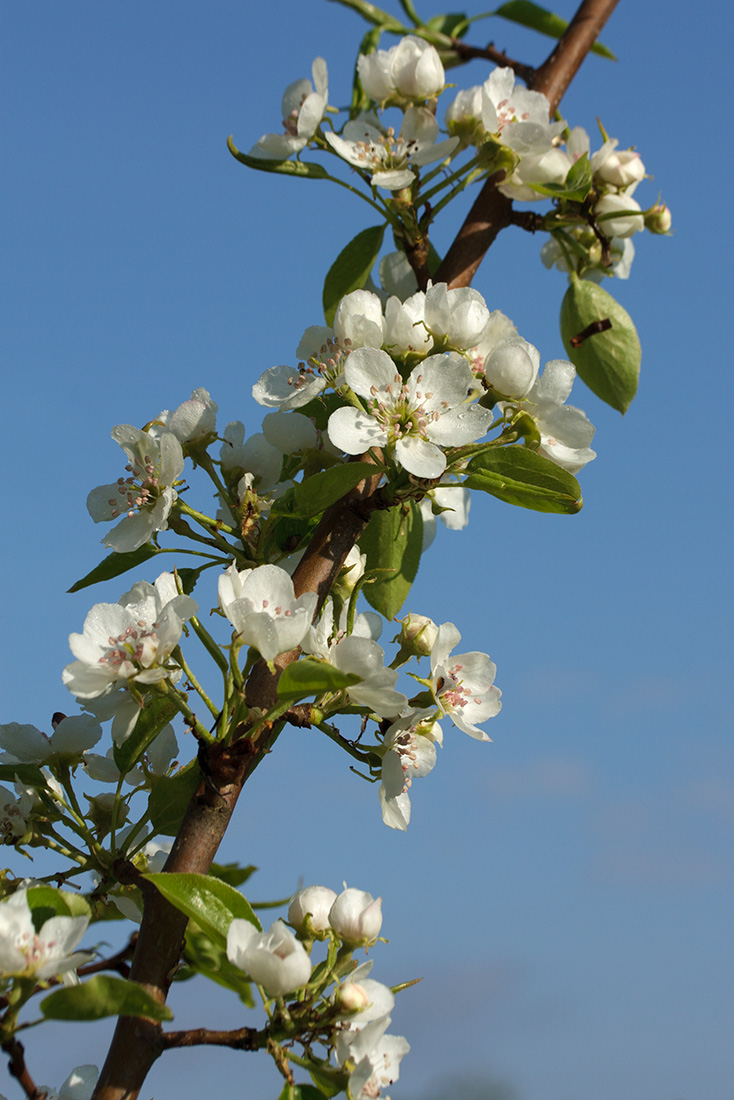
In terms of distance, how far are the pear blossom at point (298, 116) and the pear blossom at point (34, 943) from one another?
163cm

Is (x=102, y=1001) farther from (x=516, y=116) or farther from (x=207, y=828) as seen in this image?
(x=516, y=116)

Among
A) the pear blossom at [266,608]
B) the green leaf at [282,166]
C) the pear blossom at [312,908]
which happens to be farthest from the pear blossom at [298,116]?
the pear blossom at [312,908]

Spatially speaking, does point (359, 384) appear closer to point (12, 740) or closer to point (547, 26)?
point (12, 740)

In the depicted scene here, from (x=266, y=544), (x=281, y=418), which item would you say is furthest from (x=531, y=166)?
(x=266, y=544)

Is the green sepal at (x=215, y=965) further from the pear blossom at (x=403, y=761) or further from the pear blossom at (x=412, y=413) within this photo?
the pear blossom at (x=412, y=413)

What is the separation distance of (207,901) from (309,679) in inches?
14.2

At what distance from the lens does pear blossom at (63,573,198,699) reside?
1.66 m

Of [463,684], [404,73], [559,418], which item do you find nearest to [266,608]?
[463,684]

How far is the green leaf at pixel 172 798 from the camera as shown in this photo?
1903 mm

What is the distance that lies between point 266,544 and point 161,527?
0.20 meters

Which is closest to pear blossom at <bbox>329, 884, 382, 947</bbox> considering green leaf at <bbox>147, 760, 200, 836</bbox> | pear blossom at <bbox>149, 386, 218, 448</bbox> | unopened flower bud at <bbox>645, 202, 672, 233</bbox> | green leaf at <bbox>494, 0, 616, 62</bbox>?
green leaf at <bbox>147, 760, 200, 836</bbox>

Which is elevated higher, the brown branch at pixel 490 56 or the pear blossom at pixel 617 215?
the brown branch at pixel 490 56

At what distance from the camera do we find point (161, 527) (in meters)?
1.92

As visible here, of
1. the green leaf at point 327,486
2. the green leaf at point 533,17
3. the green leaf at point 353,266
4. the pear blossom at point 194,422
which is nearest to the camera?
the green leaf at point 327,486
